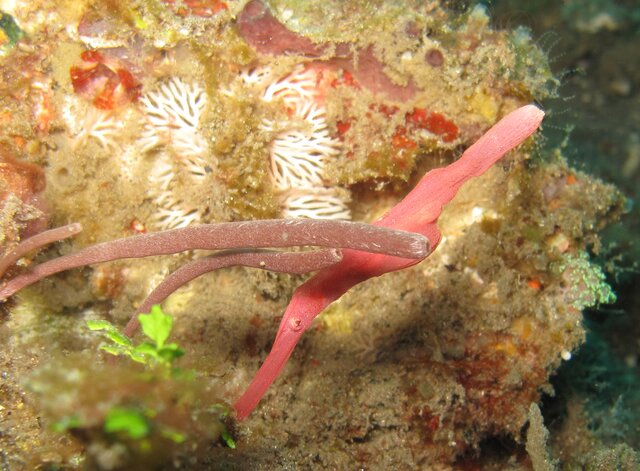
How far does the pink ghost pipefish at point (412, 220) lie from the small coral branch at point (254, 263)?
0.29 m

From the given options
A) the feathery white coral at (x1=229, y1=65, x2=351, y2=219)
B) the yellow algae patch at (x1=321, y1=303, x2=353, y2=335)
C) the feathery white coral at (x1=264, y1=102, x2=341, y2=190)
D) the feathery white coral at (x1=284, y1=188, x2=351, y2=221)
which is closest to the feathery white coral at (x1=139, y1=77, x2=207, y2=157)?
the feathery white coral at (x1=229, y1=65, x2=351, y2=219)

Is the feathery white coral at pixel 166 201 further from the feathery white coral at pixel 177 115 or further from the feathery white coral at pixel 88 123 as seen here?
the feathery white coral at pixel 88 123

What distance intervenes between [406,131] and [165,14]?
2139 millimetres

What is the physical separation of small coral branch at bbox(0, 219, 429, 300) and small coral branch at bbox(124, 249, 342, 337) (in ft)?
0.51

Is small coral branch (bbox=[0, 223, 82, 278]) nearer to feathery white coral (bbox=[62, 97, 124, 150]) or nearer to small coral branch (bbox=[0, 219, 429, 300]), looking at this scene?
small coral branch (bbox=[0, 219, 429, 300])

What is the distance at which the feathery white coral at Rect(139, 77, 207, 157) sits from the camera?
144 inches

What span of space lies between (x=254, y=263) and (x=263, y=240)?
38cm

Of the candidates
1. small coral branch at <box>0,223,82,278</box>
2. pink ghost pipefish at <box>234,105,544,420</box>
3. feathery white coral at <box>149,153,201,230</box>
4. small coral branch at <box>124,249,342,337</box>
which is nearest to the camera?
small coral branch at <box>124,249,342,337</box>

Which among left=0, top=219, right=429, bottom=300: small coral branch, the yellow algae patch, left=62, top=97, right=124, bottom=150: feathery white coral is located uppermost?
left=62, top=97, right=124, bottom=150: feathery white coral

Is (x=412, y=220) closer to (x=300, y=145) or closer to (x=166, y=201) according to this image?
(x=300, y=145)

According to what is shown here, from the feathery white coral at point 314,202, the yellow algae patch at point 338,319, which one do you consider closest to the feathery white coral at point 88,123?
the feathery white coral at point 314,202

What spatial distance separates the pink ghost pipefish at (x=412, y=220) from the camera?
2697 mm

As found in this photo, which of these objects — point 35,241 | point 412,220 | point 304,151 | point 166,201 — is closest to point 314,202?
point 304,151

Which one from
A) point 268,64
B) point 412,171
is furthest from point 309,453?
point 268,64
